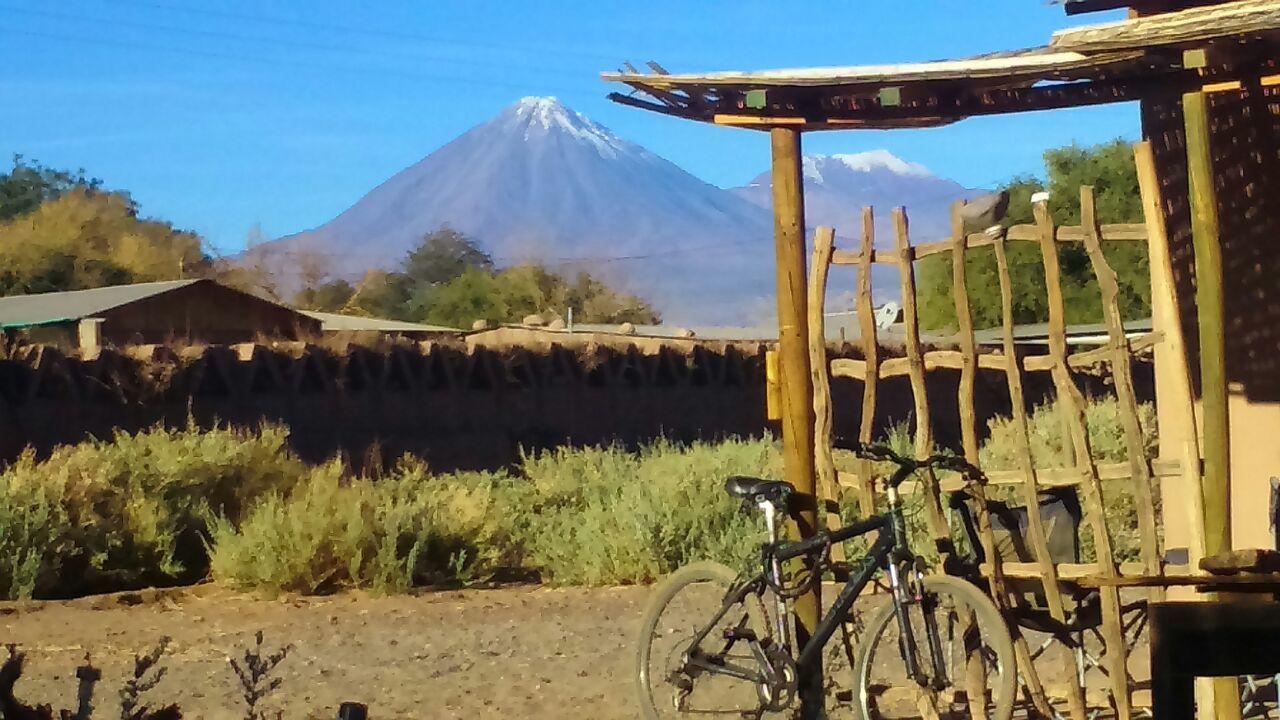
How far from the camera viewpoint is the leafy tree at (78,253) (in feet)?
142

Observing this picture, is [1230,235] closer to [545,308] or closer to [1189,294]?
[1189,294]

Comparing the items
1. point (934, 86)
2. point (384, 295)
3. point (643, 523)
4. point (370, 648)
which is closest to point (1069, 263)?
point (643, 523)

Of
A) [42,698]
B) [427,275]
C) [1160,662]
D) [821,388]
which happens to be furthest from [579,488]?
[427,275]

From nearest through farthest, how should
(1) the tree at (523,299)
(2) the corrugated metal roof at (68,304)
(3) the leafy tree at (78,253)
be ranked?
(2) the corrugated metal roof at (68,304) < (3) the leafy tree at (78,253) < (1) the tree at (523,299)

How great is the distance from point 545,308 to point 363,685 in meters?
44.6

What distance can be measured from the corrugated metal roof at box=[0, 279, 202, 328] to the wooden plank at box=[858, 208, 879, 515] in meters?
22.8

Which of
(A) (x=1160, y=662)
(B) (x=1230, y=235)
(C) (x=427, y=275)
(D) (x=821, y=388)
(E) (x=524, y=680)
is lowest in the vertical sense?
(E) (x=524, y=680)

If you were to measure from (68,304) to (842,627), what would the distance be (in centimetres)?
2614

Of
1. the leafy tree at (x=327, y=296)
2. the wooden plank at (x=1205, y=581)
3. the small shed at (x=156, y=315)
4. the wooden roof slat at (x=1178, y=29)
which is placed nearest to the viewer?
the wooden plank at (x=1205, y=581)

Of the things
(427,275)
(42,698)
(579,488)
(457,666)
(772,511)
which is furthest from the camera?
(427,275)

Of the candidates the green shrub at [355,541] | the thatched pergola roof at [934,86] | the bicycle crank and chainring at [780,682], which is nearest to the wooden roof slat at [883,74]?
the thatched pergola roof at [934,86]

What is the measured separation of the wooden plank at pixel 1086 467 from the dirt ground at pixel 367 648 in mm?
2270

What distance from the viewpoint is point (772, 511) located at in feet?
19.5

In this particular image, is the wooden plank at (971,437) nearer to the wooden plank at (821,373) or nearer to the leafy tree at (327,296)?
the wooden plank at (821,373)
